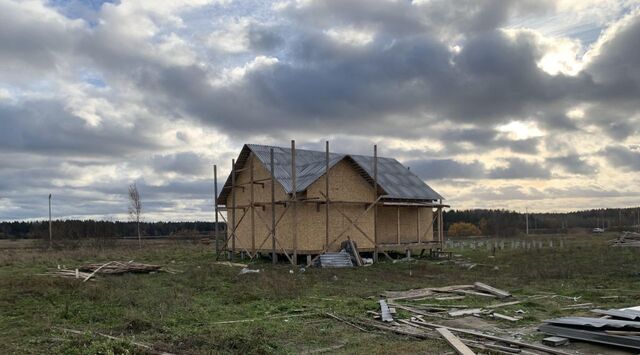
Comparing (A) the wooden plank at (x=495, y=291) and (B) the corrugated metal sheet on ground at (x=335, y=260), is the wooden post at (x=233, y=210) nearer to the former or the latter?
(B) the corrugated metal sheet on ground at (x=335, y=260)

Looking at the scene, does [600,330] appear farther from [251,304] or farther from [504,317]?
[251,304]

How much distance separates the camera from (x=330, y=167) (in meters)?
26.3

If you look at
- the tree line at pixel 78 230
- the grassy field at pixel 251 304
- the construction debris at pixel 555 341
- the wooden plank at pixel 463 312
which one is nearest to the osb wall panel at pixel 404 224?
the grassy field at pixel 251 304

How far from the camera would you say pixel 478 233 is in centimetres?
7919

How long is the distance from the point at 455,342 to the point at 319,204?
17531 millimetres

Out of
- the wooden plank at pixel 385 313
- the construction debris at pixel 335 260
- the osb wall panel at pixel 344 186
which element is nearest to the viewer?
the wooden plank at pixel 385 313

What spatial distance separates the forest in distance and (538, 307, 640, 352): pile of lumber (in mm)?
50046

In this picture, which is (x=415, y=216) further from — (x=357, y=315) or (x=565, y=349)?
(x=565, y=349)

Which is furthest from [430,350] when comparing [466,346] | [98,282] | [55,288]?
[98,282]

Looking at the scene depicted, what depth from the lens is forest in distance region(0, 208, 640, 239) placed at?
199ft

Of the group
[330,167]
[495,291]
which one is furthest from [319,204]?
[495,291]

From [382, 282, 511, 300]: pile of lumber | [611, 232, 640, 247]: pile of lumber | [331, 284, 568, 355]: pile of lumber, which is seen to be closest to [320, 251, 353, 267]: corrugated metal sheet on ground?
[382, 282, 511, 300]: pile of lumber

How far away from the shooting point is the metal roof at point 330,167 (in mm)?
26344

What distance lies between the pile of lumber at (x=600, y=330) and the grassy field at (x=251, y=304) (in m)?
0.42
